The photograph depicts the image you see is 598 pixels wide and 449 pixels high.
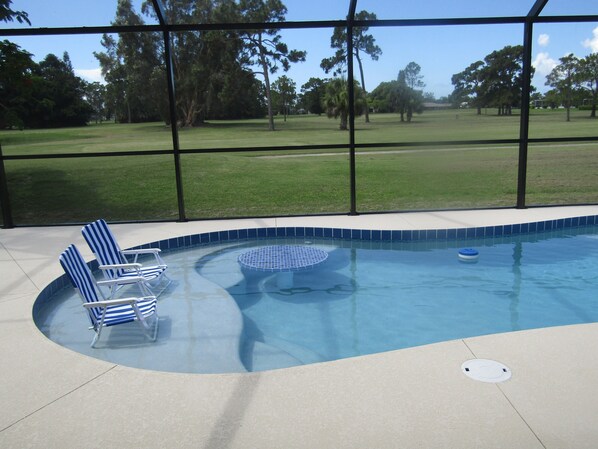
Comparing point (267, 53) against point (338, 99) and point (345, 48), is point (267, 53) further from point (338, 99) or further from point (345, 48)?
point (338, 99)

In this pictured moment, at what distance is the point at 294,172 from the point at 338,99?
283 centimetres

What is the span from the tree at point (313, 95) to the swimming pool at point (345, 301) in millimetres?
10092

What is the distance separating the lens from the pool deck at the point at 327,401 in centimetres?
238

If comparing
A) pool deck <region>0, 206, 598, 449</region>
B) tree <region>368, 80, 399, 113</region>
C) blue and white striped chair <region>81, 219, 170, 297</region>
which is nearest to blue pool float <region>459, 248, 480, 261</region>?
pool deck <region>0, 206, 598, 449</region>

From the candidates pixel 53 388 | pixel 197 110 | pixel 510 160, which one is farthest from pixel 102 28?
pixel 510 160

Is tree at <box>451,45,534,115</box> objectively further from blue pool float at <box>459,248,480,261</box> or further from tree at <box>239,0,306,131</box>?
blue pool float at <box>459,248,480,261</box>

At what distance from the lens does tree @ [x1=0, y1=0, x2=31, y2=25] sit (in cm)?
851

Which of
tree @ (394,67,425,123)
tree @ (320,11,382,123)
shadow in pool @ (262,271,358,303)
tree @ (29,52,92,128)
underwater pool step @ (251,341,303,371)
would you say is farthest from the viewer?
tree @ (29,52,92,128)

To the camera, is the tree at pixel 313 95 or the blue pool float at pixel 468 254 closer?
the blue pool float at pixel 468 254

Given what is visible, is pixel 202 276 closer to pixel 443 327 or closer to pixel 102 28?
pixel 443 327

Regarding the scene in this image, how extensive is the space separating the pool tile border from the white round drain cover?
3.75 m

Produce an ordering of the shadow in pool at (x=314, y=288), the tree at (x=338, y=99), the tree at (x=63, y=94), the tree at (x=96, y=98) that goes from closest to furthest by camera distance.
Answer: the shadow in pool at (x=314, y=288) < the tree at (x=338, y=99) < the tree at (x=63, y=94) < the tree at (x=96, y=98)

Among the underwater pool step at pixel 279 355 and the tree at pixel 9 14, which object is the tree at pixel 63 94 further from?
the underwater pool step at pixel 279 355

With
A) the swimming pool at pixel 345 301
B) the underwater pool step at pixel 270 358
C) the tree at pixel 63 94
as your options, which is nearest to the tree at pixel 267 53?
the swimming pool at pixel 345 301
